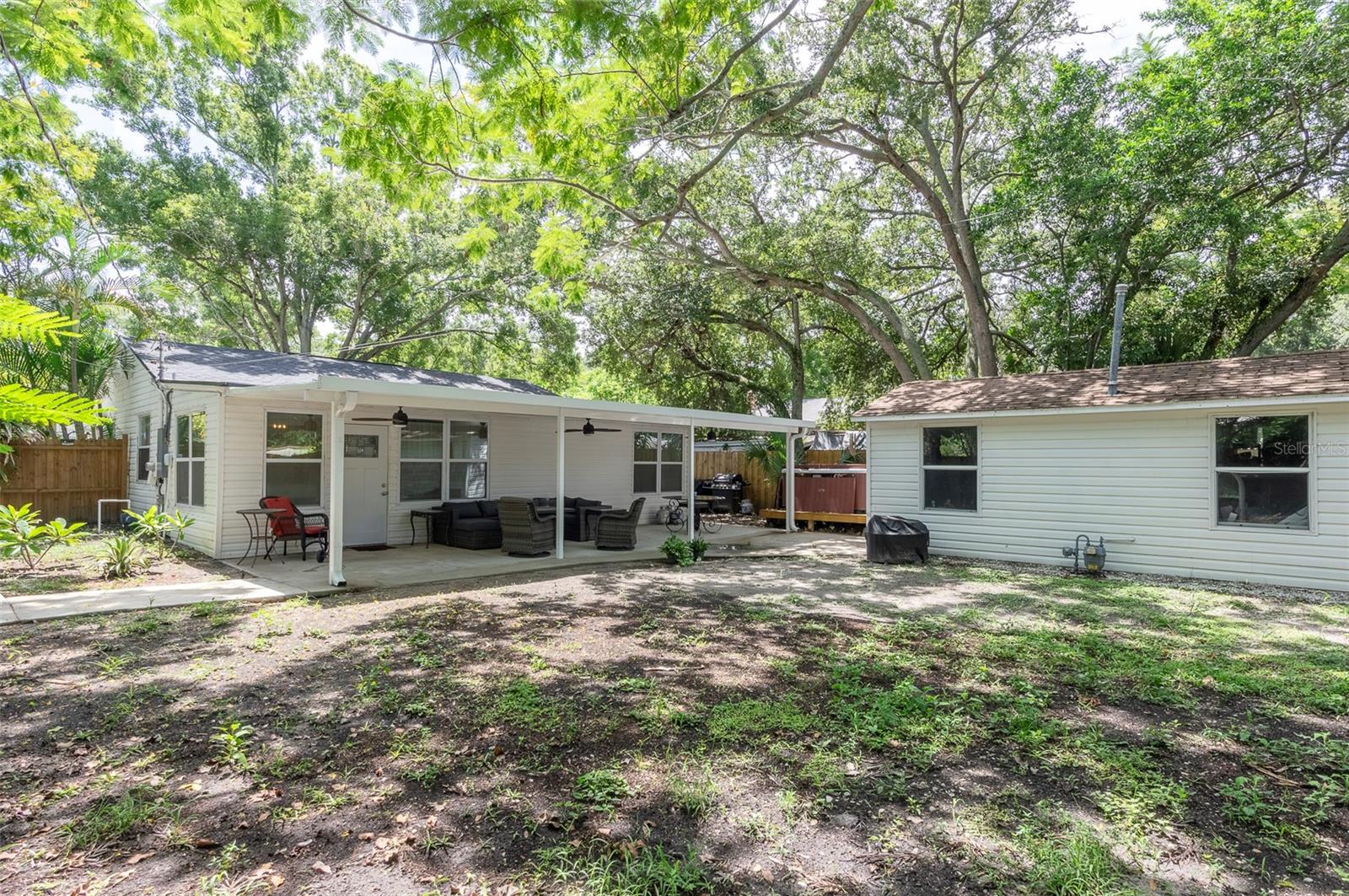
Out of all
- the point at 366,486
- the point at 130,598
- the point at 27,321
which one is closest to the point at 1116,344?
the point at 27,321

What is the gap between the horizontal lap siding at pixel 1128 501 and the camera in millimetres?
7906

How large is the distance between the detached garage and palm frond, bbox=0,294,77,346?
33.9ft

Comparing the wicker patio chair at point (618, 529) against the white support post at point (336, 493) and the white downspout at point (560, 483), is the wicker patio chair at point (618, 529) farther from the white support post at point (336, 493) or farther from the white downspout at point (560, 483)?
the white support post at point (336, 493)

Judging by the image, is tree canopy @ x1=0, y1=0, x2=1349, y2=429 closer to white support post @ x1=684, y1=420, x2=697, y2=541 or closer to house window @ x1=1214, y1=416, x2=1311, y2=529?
white support post @ x1=684, y1=420, x2=697, y2=541

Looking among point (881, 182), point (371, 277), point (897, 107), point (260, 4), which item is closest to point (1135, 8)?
point (897, 107)

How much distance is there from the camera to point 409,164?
6891mm

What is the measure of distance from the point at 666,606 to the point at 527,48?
202 inches

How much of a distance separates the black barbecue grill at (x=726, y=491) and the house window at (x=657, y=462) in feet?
4.44

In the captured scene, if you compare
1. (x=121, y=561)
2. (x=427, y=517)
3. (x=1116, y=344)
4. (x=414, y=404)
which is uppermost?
(x=1116, y=344)

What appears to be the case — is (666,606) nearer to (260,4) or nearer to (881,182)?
(260,4)

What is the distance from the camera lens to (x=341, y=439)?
7816mm

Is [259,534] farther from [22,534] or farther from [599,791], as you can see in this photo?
[599,791]

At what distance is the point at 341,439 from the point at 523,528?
317 cm

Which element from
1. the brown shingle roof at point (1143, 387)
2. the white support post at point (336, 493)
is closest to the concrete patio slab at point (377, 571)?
the white support post at point (336, 493)
